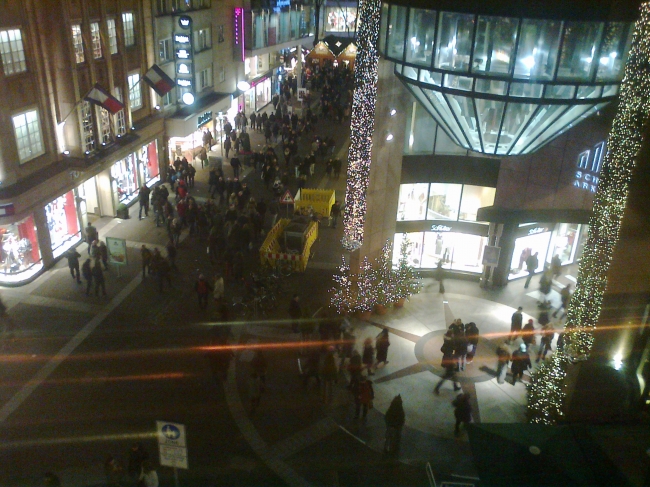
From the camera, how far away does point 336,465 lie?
12.0 m

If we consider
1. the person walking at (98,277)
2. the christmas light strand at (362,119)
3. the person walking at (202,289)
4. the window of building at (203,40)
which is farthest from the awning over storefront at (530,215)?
the window of building at (203,40)

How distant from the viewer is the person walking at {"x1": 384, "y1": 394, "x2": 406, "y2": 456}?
1209 centimetres

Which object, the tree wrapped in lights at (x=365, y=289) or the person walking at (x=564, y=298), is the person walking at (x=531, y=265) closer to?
the person walking at (x=564, y=298)

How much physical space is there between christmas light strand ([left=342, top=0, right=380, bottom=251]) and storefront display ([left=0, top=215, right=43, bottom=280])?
10533 mm

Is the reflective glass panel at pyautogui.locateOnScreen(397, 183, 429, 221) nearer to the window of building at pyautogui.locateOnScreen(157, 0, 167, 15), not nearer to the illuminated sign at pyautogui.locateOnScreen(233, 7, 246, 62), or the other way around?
the window of building at pyautogui.locateOnScreen(157, 0, 167, 15)

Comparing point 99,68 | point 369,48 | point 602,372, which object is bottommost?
point 602,372

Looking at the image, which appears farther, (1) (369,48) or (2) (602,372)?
(1) (369,48)

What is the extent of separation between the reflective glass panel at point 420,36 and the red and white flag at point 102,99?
1203cm

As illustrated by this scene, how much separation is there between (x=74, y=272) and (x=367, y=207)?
10.2 m

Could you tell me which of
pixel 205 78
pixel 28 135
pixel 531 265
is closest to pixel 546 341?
pixel 531 265

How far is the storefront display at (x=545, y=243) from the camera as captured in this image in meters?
20.1

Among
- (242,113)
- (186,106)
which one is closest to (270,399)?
(186,106)

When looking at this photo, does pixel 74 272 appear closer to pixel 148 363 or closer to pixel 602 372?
pixel 148 363

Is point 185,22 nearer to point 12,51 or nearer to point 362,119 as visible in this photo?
point 12,51
